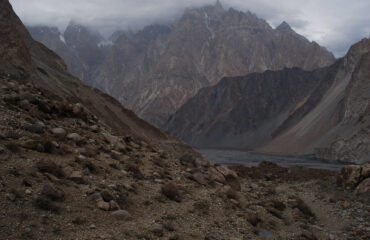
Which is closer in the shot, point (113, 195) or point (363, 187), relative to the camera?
point (113, 195)

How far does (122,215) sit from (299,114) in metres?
141

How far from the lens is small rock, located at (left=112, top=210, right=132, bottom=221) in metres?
7.87

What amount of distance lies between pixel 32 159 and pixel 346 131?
90866 millimetres

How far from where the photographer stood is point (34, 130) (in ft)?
34.1

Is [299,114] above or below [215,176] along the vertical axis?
above

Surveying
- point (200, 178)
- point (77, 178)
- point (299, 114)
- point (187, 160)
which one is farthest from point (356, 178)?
point (299, 114)

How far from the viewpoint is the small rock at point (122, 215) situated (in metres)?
7.87

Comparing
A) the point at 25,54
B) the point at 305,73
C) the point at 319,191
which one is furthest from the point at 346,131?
the point at 305,73

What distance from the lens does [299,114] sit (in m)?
140

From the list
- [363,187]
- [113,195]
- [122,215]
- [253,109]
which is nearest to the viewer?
[122,215]

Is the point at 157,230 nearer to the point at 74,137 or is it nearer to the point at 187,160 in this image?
the point at 74,137

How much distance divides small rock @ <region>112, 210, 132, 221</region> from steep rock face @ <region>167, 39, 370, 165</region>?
72.8 m

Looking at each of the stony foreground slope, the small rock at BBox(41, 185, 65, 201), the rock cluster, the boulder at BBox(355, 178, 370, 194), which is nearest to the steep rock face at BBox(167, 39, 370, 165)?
the rock cluster

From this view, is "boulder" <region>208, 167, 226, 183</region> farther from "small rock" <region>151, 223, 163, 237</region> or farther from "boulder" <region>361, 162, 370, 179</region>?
"boulder" <region>361, 162, 370, 179</region>
